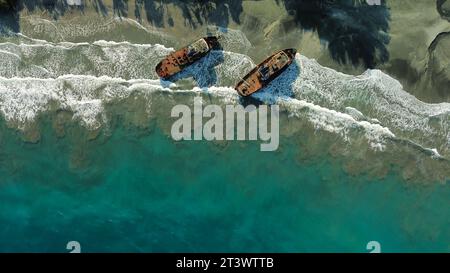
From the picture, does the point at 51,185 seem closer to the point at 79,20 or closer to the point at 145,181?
the point at 145,181

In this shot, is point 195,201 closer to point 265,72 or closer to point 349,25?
point 265,72

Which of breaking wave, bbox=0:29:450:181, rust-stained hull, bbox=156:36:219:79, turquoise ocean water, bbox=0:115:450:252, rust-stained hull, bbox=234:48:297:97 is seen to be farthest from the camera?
breaking wave, bbox=0:29:450:181

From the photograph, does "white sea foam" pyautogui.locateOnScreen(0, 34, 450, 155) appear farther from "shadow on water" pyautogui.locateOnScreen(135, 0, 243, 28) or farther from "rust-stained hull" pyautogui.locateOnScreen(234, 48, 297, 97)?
"shadow on water" pyautogui.locateOnScreen(135, 0, 243, 28)

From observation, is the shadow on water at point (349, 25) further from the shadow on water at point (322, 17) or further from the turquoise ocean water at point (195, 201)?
the turquoise ocean water at point (195, 201)

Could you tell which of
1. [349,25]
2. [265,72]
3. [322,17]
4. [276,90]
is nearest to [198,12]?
[265,72]

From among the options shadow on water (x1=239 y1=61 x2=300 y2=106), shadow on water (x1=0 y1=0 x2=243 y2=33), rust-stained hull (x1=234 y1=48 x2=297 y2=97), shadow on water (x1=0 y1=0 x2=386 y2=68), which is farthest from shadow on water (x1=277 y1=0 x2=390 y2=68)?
shadow on water (x1=0 y1=0 x2=243 y2=33)
